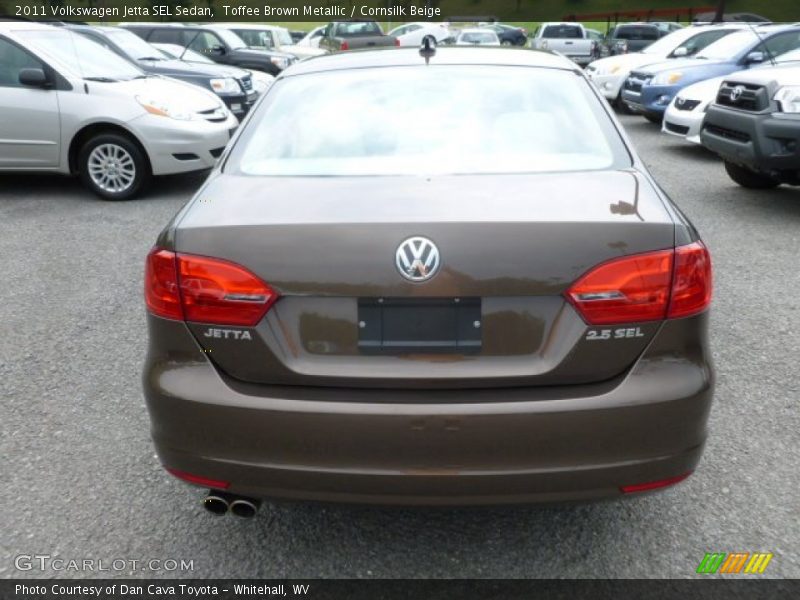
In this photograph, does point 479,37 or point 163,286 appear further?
point 479,37

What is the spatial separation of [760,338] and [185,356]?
11.6 feet

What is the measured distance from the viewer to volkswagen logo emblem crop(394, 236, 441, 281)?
2189 millimetres

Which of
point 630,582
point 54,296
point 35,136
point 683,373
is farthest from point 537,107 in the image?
point 35,136

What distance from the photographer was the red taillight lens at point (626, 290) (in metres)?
2.23

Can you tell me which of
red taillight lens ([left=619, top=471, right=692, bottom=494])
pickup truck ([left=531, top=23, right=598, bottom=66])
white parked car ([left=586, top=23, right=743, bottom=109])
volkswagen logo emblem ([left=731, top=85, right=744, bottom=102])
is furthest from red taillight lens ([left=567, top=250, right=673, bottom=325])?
pickup truck ([left=531, top=23, right=598, bottom=66])

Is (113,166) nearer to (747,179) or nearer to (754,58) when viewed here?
(747,179)

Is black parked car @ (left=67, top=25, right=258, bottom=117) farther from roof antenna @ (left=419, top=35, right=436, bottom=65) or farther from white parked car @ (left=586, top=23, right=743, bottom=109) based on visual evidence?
roof antenna @ (left=419, top=35, right=436, bottom=65)

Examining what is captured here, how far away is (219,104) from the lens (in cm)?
945

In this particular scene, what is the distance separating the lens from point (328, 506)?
238 cm

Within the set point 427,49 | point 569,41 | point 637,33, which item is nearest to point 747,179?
point 427,49

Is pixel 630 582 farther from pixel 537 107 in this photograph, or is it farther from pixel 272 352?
pixel 537 107

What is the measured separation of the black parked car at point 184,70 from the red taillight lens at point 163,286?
9866mm

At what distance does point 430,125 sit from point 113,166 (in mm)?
6443

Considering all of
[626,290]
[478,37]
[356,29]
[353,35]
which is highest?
[626,290]
